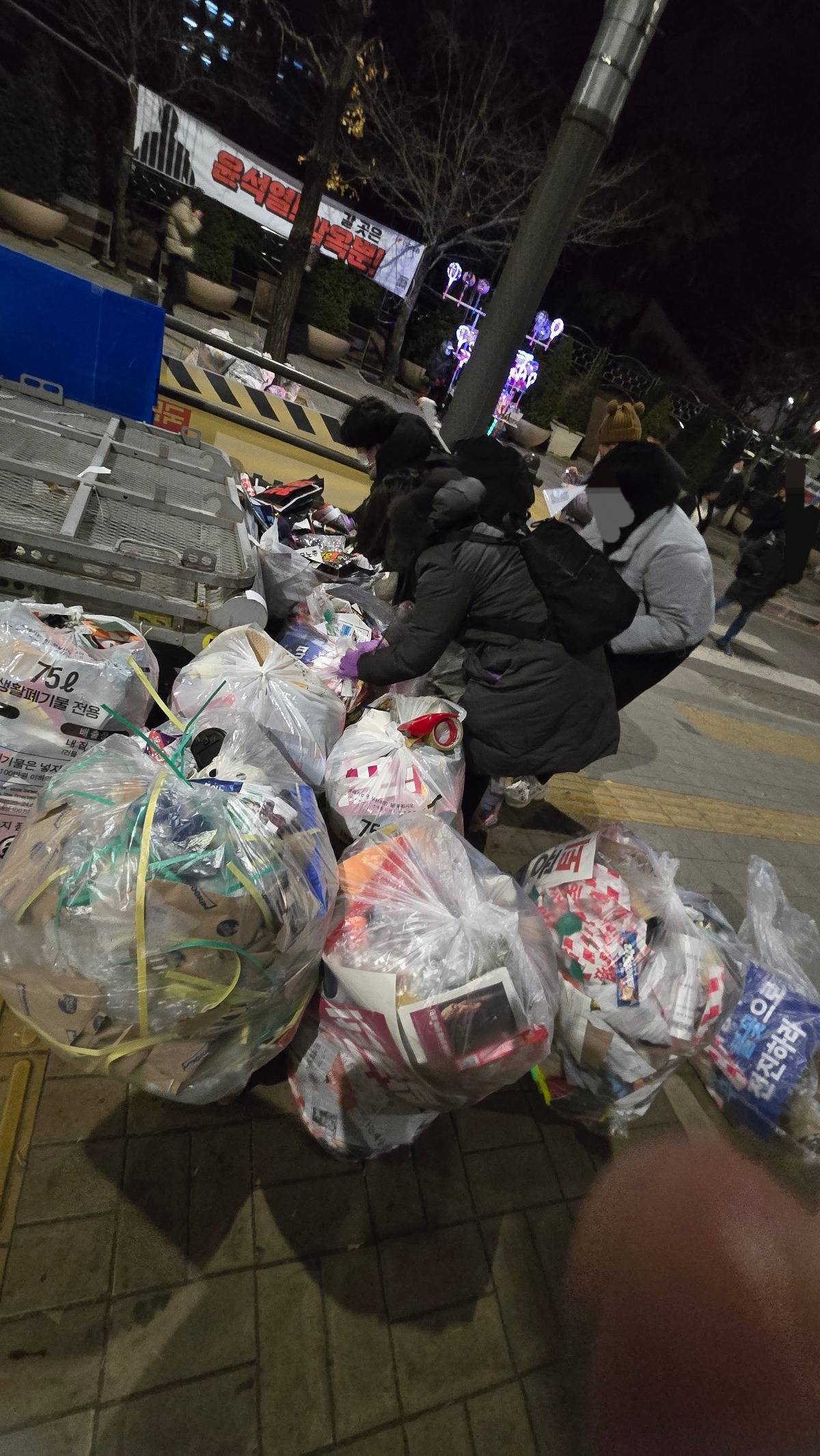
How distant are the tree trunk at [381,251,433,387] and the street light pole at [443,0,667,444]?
1200cm

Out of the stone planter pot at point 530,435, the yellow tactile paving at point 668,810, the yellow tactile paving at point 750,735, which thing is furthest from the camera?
the stone planter pot at point 530,435

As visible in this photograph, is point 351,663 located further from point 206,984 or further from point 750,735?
point 750,735

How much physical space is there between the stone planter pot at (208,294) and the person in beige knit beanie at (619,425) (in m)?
13.8

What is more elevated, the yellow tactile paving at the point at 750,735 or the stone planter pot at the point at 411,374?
the stone planter pot at the point at 411,374

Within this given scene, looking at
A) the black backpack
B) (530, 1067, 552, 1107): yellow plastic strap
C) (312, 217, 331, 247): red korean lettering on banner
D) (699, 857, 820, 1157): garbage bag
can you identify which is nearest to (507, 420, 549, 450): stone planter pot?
(312, 217, 331, 247): red korean lettering on banner

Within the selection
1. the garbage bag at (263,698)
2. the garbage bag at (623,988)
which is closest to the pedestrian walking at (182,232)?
the garbage bag at (263,698)

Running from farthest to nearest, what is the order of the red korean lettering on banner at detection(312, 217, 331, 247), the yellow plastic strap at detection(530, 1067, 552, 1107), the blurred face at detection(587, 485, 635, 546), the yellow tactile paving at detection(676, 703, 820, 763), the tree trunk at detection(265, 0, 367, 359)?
the red korean lettering on banner at detection(312, 217, 331, 247) → the tree trunk at detection(265, 0, 367, 359) → the yellow tactile paving at detection(676, 703, 820, 763) → the blurred face at detection(587, 485, 635, 546) → the yellow plastic strap at detection(530, 1067, 552, 1107)

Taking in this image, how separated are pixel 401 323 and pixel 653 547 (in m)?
14.9

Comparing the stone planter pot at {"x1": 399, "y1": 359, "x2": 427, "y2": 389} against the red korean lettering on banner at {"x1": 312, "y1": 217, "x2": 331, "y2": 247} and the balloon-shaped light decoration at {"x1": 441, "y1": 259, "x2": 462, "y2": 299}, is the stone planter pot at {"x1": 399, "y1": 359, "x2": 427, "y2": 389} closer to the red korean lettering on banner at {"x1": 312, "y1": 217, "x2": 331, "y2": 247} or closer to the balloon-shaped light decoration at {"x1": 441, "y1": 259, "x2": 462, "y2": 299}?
the balloon-shaped light decoration at {"x1": 441, "y1": 259, "x2": 462, "y2": 299}

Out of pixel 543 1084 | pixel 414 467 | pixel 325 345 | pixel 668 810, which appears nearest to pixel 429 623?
pixel 414 467

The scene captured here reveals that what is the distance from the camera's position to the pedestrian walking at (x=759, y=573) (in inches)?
306

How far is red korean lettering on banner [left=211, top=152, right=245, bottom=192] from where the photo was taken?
11.2m

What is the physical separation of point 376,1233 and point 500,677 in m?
1.75

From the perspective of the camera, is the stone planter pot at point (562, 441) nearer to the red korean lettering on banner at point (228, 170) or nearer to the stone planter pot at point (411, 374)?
the stone planter pot at point (411, 374)
